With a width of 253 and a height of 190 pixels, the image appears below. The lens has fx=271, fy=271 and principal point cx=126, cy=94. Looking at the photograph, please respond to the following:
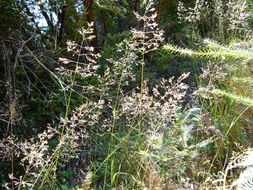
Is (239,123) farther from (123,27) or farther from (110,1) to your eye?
(123,27)

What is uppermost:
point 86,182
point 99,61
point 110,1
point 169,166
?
point 110,1

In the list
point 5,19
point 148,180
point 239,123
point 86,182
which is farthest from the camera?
point 5,19

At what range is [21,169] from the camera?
1.89 metres

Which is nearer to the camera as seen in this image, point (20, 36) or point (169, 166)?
point (169, 166)

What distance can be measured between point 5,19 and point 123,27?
8.84ft

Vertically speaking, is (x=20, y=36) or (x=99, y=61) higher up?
(x=20, y=36)

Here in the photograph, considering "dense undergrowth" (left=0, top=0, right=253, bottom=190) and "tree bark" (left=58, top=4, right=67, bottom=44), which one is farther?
"tree bark" (left=58, top=4, right=67, bottom=44)

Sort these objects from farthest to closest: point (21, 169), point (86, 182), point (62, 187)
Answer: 1. point (21, 169)
2. point (62, 187)
3. point (86, 182)

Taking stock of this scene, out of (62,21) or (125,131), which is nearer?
(125,131)

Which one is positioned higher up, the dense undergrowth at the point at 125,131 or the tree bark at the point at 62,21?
the tree bark at the point at 62,21

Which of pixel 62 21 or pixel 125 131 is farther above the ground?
pixel 62 21

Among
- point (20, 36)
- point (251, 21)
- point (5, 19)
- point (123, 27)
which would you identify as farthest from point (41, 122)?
point (251, 21)

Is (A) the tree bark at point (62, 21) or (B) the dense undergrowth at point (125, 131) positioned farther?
(A) the tree bark at point (62, 21)

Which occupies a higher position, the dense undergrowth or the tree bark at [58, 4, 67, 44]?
the tree bark at [58, 4, 67, 44]
